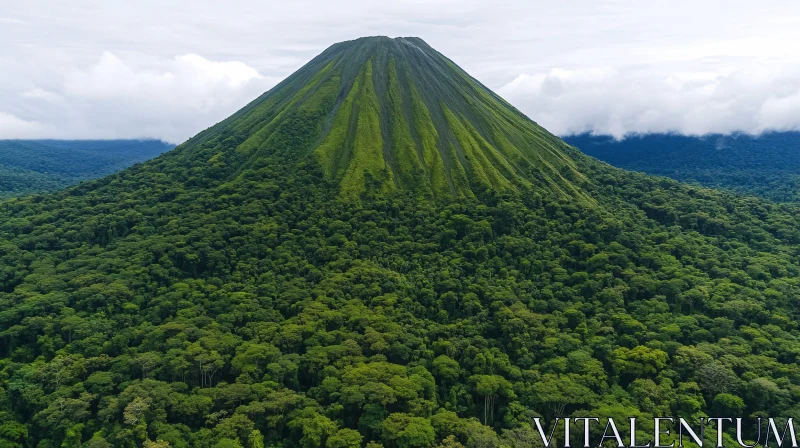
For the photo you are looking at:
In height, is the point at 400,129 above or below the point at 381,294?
above

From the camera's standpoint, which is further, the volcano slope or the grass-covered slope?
the grass-covered slope

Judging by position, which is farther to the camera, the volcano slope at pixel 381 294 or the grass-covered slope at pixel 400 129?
the grass-covered slope at pixel 400 129

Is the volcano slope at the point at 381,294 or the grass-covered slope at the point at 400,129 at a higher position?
the grass-covered slope at the point at 400,129

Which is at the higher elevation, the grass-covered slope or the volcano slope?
the grass-covered slope

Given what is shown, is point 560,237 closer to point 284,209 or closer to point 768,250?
point 768,250
